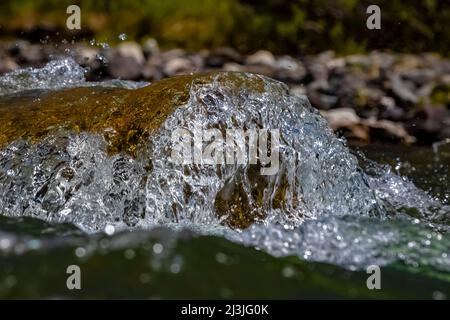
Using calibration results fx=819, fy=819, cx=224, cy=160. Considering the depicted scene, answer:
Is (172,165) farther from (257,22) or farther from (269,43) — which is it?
(257,22)

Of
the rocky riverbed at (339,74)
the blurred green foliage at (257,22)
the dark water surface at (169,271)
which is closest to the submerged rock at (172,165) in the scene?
the dark water surface at (169,271)

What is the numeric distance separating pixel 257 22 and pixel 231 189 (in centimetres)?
605

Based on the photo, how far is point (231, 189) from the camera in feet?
12.5

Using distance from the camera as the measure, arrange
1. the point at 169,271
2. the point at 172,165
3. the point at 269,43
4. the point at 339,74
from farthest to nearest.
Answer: the point at 269,43
the point at 339,74
the point at 172,165
the point at 169,271

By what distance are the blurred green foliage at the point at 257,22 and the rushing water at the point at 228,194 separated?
5342 mm

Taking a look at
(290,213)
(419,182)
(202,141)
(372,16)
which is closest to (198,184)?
(202,141)

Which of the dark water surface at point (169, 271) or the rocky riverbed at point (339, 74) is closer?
the dark water surface at point (169, 271)

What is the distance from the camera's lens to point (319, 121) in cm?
418

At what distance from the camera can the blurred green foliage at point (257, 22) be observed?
9.29 metres

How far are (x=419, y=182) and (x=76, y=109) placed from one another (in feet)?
8.01

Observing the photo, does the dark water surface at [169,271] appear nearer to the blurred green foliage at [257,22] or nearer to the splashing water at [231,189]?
the splashing water at [231,189]

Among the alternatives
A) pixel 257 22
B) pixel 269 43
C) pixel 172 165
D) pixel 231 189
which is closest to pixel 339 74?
pixel 269 43

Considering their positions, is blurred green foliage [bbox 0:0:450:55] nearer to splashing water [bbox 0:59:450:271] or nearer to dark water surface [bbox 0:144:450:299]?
splashing water [bbox 0:59:450:271]
